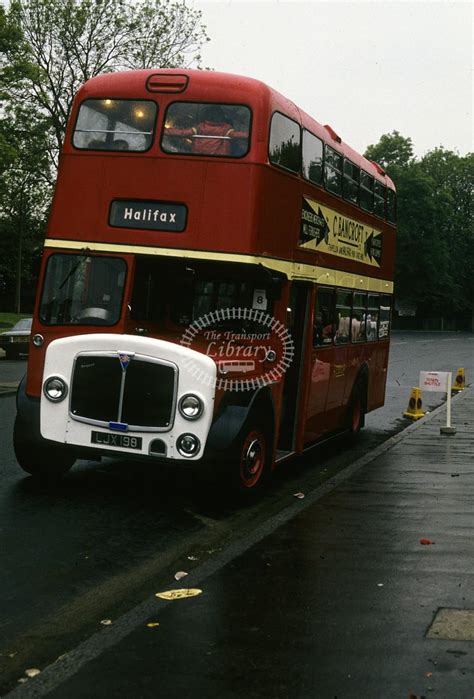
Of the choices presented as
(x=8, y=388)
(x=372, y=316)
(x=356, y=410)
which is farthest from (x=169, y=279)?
(x=8, y=388)

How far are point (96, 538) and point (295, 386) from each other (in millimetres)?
4218

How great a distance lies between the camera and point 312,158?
38.3 feet

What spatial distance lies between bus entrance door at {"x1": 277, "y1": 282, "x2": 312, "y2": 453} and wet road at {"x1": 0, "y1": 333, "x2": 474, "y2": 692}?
500 millimetres

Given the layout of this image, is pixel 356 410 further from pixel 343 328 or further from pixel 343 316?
pixel 343 316

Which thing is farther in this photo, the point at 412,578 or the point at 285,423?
the point at 285,423

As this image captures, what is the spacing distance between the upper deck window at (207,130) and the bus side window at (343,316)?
3908 millimetres

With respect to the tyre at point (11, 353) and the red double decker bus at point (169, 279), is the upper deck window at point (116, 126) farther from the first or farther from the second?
the tyre at point (11, 353)

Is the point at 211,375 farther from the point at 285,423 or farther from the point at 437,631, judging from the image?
the point at 437,631

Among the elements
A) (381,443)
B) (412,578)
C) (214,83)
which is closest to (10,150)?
(381,443)

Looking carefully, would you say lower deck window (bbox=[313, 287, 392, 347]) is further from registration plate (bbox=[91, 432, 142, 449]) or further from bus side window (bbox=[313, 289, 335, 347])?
registration plate (bbox=[91, 432, 142, 449])

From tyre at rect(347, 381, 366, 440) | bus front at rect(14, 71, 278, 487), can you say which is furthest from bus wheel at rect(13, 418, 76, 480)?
tyre at rect(347, 381, 366, 440)

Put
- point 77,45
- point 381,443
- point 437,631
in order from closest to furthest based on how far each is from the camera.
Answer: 1. point 437,631
2. point 381,443
3. point 77,45

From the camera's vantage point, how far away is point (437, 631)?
5.74 metres

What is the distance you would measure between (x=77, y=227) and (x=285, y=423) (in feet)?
11.5
